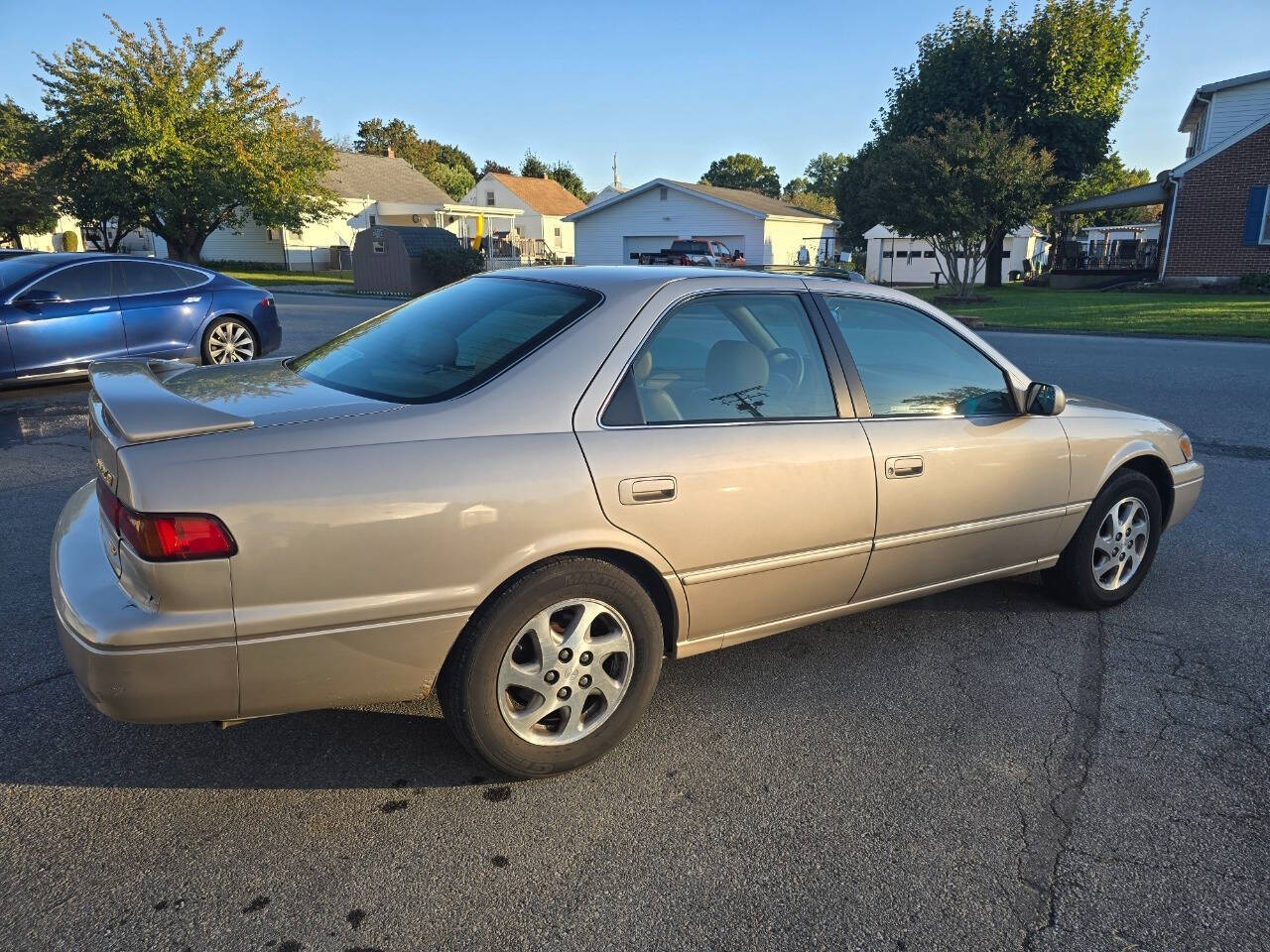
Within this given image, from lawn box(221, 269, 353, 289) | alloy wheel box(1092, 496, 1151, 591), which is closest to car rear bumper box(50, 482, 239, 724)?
alloy wheel box(1092, 496, 1151, 591)

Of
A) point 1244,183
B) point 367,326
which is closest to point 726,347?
point 367,326

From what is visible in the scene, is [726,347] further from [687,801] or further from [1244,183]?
[1244,183]

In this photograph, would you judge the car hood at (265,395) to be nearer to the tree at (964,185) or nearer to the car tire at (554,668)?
the car tire at (554,668)

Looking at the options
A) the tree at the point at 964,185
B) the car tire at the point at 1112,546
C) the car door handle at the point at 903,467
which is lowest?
the car tire at the point at 1112,546

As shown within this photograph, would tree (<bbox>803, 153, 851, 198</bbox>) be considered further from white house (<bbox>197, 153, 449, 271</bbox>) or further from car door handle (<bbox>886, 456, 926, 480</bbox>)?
car door handle (<bbox>886, 456, 926, 480</bbox>)

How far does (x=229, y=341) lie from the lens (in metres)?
10.1

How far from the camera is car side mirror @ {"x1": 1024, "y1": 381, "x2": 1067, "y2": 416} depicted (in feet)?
12.2

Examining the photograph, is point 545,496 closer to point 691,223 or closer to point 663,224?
point 691,223

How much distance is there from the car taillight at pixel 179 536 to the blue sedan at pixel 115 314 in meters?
7.27

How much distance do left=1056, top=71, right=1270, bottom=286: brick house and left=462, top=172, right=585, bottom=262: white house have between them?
3637cm

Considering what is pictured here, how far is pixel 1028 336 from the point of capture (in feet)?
55.3

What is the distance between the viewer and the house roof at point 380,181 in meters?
47.9

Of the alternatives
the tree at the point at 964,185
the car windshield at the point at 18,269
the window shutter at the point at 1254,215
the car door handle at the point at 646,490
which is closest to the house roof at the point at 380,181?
the tree at the point at 964,185

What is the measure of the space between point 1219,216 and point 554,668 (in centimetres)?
2903
